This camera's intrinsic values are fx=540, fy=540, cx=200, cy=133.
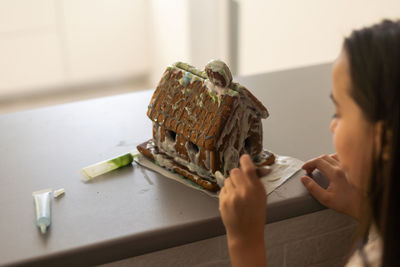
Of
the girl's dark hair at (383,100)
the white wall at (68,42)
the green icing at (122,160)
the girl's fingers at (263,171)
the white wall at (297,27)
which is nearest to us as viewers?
the girl's dark hair at (383,100)

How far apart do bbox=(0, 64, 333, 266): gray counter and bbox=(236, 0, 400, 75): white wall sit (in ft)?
1.22

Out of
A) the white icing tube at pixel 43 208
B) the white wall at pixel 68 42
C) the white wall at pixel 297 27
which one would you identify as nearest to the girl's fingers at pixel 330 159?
the white icing tube at pixel 43 208

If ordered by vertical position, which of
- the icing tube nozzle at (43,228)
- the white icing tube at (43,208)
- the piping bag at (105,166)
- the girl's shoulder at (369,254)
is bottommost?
the girl's shoulder at (369,254)

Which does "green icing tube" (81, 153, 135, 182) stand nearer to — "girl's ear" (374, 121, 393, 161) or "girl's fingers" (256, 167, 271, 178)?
"girl's fingers" (256, 167, 271, 178)

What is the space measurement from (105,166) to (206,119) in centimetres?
22

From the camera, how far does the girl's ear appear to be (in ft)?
1.93

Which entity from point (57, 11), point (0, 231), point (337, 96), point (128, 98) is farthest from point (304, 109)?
point (57, 11)

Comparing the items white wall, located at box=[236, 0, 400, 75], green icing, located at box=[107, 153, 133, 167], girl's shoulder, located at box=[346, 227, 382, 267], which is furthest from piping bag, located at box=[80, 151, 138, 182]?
white wall, located at box=[236, 0, 400, 75]

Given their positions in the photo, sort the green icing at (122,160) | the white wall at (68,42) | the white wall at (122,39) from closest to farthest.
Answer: the green icing at (122,160), the white wall at (122,39), the white wall at (68,42)

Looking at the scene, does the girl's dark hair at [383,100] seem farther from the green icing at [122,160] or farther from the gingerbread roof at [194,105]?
the green icing at [122,160]

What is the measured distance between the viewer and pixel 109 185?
0.88 m

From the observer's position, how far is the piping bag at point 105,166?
0.90 m

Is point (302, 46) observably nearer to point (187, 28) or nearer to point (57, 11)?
point (187, 28)

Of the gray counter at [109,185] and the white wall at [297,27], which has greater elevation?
the white wall at [297,27]
